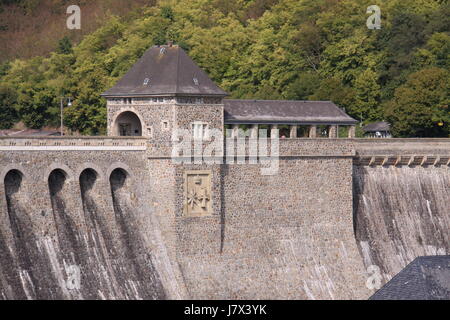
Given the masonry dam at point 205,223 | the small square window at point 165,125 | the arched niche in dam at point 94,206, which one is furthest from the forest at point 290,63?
the arched niche in dam at point 94,206

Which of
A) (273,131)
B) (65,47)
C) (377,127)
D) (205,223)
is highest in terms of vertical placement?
(65,47)

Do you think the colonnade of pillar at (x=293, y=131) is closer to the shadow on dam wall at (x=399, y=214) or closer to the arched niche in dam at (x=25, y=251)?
the shadow on dam wall at (x=399, y=214)

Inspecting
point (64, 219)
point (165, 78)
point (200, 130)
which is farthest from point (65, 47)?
point (64, 219)

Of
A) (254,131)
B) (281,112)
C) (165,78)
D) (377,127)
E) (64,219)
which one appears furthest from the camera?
(377,127)

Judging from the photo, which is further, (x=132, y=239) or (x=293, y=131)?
(x=293, y=131)

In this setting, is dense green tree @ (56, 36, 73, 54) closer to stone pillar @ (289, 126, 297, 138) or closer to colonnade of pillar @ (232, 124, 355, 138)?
colonnade of pillar @ (232, 124, 355, 138)

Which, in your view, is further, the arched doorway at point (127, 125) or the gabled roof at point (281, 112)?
the gabled roof at point (281, 112)

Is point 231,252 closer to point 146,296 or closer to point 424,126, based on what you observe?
point 146,296

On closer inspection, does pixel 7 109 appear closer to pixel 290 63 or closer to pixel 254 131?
pixel 290 63
